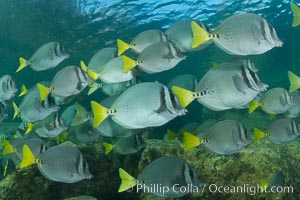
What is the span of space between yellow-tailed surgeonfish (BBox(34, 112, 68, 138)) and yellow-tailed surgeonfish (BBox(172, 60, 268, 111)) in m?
3.02

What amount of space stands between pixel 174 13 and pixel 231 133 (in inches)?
574

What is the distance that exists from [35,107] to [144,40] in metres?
2.06

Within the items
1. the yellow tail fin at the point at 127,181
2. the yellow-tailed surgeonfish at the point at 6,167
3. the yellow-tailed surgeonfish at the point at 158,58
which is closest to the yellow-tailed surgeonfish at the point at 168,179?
the yellow tail fin at the point at 127,181

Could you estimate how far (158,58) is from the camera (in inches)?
167

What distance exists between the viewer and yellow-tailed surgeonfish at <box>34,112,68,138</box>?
18.9 ft

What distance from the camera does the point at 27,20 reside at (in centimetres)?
1828

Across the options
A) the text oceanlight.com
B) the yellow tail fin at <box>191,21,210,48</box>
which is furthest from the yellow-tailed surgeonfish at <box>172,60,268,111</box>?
the text oceanlight.com

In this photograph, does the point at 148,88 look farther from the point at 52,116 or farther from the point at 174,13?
the point at 174,13

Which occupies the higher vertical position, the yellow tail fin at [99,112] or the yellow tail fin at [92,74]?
the yellow tail fin at [99,112]

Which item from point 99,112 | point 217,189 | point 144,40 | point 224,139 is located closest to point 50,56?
point 144,40

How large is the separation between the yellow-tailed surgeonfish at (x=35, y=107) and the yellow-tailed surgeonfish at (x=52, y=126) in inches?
19.0

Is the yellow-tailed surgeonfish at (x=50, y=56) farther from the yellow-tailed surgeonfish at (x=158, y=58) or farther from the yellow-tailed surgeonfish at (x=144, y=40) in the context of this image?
the yellow-tailed surgeonfish at (x=158, y=58)

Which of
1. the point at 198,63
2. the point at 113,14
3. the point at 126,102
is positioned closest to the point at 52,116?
the point at 126,102

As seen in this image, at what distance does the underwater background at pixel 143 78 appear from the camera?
548 cm
